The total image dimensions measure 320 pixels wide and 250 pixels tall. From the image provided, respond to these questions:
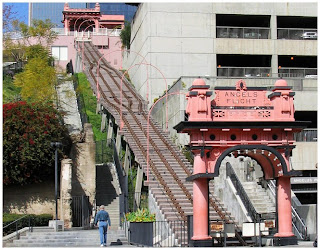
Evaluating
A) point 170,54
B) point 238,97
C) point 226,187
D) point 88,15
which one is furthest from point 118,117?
point 88,15

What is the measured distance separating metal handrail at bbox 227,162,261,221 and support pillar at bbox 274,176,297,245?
1.84 m

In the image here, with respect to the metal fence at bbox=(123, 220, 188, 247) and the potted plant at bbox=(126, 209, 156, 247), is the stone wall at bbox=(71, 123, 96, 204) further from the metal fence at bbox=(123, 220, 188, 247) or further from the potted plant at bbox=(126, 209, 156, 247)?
the potted plant at bbox=(126, 209, 156, 247)

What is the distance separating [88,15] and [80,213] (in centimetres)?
6246

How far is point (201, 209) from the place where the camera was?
86.0 feet

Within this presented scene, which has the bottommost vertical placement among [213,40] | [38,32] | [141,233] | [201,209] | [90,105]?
[141,233]

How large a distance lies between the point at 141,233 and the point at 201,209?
9.86 ft

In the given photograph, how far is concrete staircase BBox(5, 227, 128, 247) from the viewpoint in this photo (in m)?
29.1

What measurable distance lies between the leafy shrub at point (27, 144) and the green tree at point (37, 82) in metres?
10.4

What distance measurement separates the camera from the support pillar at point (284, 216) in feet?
86.6

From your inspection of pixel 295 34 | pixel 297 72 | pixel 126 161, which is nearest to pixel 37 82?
pixel 126 161

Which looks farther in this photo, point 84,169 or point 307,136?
point 307,136

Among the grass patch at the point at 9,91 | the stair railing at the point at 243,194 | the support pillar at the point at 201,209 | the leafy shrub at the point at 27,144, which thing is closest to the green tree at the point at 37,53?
the grass patch at the point at 9,91

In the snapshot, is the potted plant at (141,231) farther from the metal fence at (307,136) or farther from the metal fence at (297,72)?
the metal fence at (297,72)

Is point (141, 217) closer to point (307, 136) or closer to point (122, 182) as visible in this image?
point (122, 182)
